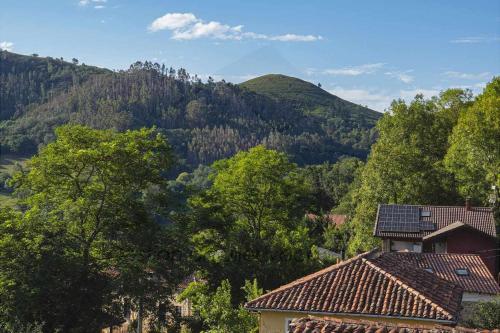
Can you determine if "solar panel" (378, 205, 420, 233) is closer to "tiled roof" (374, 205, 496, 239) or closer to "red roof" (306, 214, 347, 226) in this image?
"tiled roof" (374, 205, 496, 239)

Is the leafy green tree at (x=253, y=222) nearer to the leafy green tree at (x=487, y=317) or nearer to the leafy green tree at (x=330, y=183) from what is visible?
the leafy green tree at (x=487, y=317)

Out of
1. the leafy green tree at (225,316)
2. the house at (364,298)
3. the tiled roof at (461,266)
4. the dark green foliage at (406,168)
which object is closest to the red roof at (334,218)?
the dark green foliage at (406,168)

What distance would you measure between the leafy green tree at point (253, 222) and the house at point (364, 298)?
12445 mm

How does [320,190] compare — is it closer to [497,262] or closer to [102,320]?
[497,262]

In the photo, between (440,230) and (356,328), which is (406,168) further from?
(356,328)

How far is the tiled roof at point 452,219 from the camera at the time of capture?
3978 centimetres

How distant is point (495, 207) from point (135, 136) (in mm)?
30658

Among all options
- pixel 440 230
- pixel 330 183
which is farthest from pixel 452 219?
pixel 330 183

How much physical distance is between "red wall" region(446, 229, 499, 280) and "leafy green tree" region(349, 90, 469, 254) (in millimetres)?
7080

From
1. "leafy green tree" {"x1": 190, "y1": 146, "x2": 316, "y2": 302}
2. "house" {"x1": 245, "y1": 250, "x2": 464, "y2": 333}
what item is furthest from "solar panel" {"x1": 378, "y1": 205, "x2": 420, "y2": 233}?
"house" {"x1": 245, "y1": 250, "x2": 464, "y2": 333}

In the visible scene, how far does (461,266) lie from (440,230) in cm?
814

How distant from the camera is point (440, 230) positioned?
39.6 meters

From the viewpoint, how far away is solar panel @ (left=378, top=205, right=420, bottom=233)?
1617 inches

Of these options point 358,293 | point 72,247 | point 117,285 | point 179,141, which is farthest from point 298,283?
point 179,141
